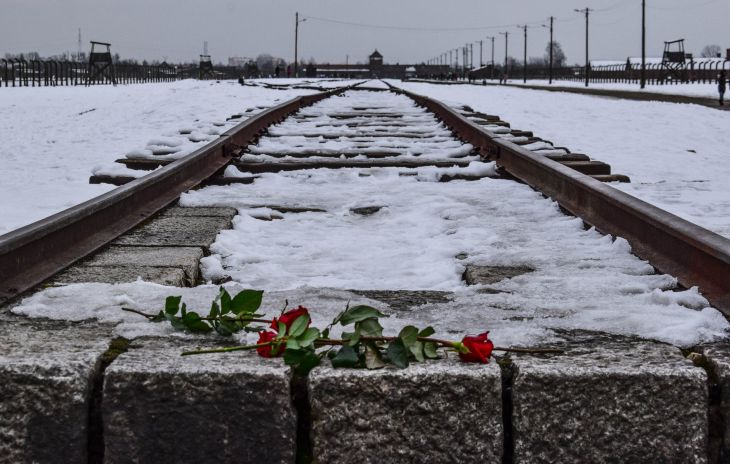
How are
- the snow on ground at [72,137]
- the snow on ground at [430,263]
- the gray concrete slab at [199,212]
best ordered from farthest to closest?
the snow on ground at [72,137] < the gray concrete slab at [199,212] < the snow on ground at [430,263]

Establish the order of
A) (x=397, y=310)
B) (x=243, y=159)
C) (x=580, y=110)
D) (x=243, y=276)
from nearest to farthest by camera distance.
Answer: (x=397, y=310), (x=243, y=276), (x=243, y=159), (x=580, y=110)

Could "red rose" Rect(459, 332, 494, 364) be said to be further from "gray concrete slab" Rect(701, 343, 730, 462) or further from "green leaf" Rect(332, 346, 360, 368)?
"gray concrete slab" Rect(701, 343, 730, 462)

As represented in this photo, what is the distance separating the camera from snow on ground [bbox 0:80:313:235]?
6.06m

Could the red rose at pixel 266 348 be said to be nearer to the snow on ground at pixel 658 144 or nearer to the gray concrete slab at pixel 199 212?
the gray concrete slab at pixel 199 212

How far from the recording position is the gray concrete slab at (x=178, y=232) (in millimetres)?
3404

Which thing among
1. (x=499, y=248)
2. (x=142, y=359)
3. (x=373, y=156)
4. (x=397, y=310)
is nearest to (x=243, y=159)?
(x=373, y=156)

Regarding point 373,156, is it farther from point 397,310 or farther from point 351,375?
point 351,375

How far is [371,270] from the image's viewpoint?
3250mm

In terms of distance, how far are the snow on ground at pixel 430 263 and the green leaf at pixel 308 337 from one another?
330 mm

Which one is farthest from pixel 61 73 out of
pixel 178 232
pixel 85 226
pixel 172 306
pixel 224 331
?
pixel 224 331

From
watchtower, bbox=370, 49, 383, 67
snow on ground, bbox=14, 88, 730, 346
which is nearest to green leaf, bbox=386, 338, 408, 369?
snow on ground, bbox=14, 88, 730, 346

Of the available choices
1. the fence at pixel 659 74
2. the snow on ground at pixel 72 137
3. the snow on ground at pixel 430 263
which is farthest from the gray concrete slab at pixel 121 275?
the fence at pixel 659 74

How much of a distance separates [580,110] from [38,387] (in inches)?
681

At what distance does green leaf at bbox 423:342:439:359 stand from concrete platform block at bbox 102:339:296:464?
0.28 metres
